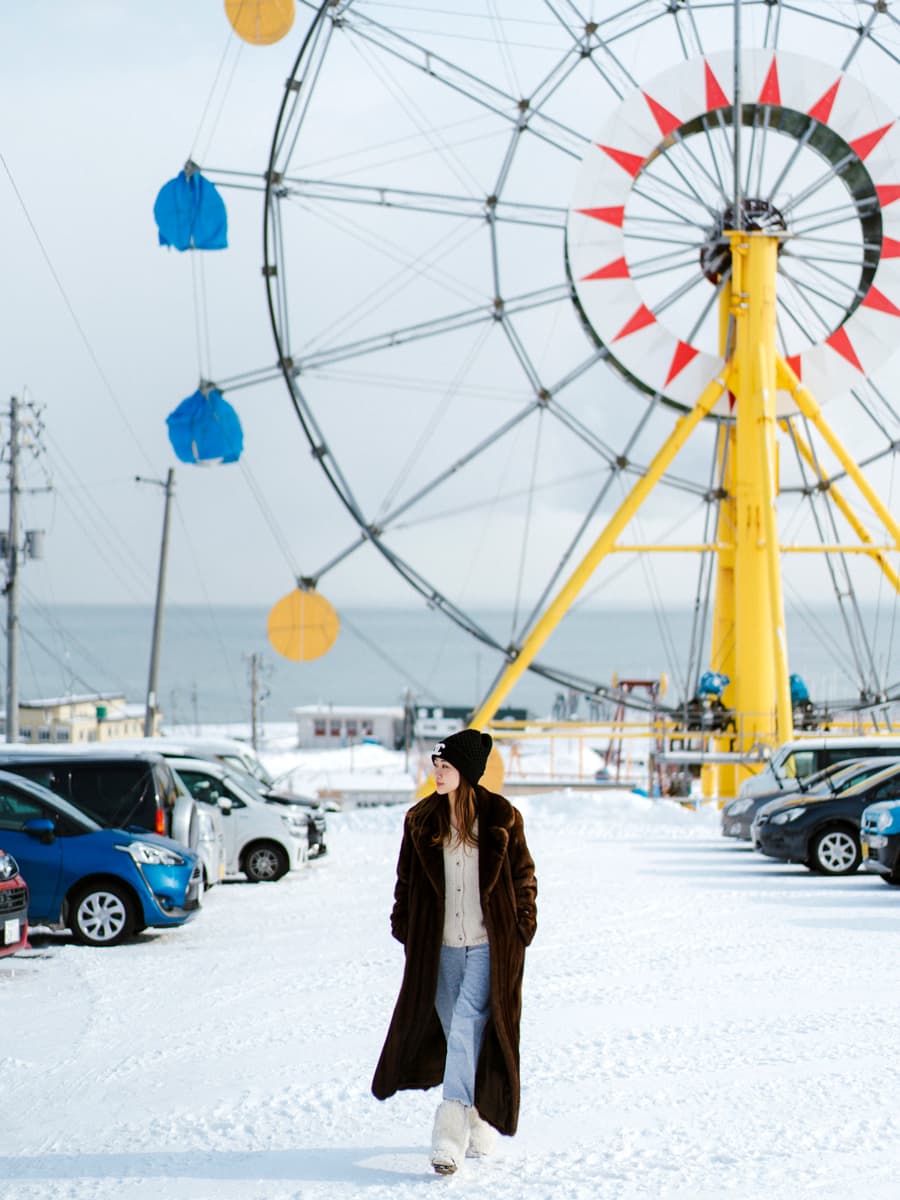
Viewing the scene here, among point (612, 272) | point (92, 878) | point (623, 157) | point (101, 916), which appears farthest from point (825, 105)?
point (101, 916)

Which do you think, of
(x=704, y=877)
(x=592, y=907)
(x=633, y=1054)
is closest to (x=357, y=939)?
(x=592, y=907)

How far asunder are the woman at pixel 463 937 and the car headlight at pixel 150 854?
791cm

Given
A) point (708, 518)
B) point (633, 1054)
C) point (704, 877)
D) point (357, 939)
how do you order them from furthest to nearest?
point (708, 518) → point (704, 877) → point (357, 939) → point (633, 1054)

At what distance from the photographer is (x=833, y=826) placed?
21.1m

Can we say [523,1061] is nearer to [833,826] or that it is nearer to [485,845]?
[485,845]

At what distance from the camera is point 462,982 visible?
6.89 metres

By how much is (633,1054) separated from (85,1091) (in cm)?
266

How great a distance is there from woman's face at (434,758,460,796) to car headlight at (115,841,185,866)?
813 centimetres

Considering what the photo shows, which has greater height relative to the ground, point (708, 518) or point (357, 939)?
point (708, 518)

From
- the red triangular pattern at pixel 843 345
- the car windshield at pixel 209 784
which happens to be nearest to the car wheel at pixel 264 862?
the car windshield at pixel 209 784

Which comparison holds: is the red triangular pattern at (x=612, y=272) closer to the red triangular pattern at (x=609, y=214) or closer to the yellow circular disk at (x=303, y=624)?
the red triangular pattern at (x=609, y=214)

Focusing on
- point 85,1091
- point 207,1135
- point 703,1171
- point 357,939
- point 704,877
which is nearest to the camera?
point 703,1171

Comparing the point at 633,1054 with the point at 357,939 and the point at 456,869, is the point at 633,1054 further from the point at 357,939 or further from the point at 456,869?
the point at 357,939

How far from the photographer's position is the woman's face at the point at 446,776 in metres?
6.86
